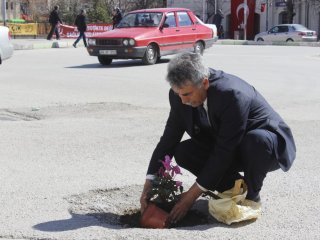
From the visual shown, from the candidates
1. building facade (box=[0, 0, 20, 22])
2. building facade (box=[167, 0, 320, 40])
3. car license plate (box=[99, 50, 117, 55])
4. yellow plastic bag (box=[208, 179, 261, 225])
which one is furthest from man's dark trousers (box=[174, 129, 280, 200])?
building facade (box=[0, 0, 20, 22])

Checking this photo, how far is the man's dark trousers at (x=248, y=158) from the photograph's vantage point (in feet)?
14.9

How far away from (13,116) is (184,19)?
11762 millimetres

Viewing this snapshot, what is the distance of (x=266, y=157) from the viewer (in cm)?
459

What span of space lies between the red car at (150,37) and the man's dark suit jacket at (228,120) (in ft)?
45.3

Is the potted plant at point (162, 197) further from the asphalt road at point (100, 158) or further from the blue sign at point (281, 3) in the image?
the blue sign at point (281, 3)

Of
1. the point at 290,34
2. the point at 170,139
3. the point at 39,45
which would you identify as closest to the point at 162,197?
the point at 170,139

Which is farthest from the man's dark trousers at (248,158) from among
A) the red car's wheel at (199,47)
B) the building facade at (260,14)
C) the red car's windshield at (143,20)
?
the building facade at (260,14)

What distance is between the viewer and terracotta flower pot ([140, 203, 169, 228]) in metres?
4.70

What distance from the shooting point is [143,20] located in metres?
19.8

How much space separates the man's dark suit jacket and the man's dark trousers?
0.24 ft

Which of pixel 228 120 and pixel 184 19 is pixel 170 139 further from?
pixel 184 19

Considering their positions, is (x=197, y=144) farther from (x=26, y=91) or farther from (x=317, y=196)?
(x=26, y=91)

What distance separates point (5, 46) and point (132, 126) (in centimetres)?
940

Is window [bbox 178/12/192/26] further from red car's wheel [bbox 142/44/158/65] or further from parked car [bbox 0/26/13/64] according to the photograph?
parked car [bbox 0/26/13/64]
